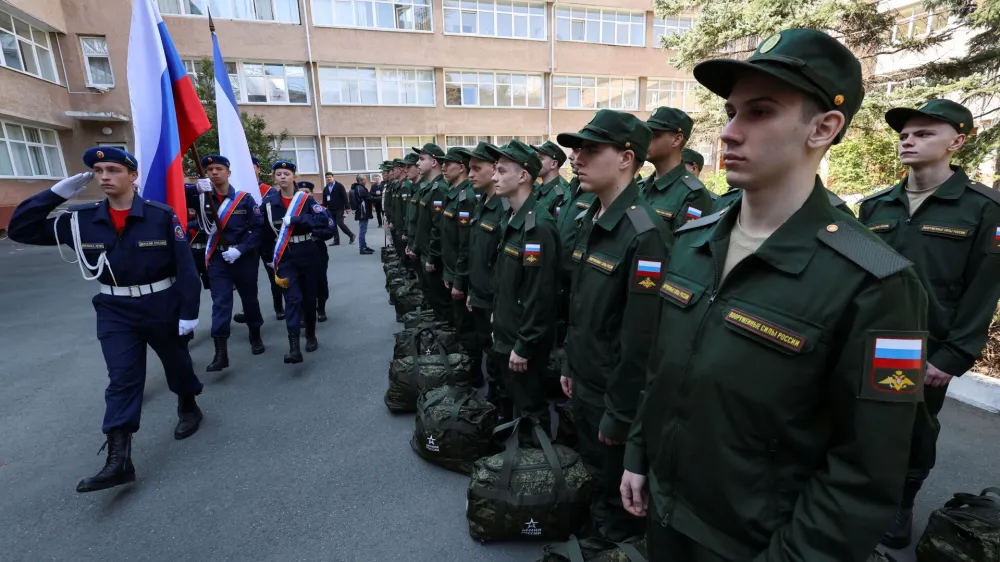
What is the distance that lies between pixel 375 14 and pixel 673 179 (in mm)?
22716

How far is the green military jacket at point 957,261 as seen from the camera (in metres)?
2.50

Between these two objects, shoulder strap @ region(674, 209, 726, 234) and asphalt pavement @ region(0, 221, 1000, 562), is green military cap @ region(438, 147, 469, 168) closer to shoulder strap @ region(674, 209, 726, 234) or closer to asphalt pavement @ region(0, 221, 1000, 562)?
Result: asphalt pavement @ region(0, 221, 1000, 562)

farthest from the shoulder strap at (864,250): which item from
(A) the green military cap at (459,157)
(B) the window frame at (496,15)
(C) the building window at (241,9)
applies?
(B) the window frame at (496,15)

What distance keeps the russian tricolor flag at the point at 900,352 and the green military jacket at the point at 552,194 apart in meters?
5.18

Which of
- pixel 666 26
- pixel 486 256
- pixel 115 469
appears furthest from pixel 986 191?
pixel 666 26

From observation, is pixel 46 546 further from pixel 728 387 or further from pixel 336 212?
pixel 336 212

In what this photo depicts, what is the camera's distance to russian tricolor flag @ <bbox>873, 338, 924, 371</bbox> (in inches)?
41.3

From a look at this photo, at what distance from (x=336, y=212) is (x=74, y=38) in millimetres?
16160

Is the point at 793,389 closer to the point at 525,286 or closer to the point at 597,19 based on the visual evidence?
the point at 525,286

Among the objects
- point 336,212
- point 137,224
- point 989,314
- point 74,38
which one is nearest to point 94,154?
point 137,224

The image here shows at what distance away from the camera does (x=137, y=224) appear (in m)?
3.44

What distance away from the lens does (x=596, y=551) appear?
82.0 inches

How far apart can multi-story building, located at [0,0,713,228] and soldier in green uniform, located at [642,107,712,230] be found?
59.3 feet

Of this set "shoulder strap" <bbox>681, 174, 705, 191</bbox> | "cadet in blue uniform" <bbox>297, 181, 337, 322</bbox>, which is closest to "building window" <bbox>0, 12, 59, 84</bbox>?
"cadet in blue uniform" <bbox>297, 181, 337, 322</bbox>
